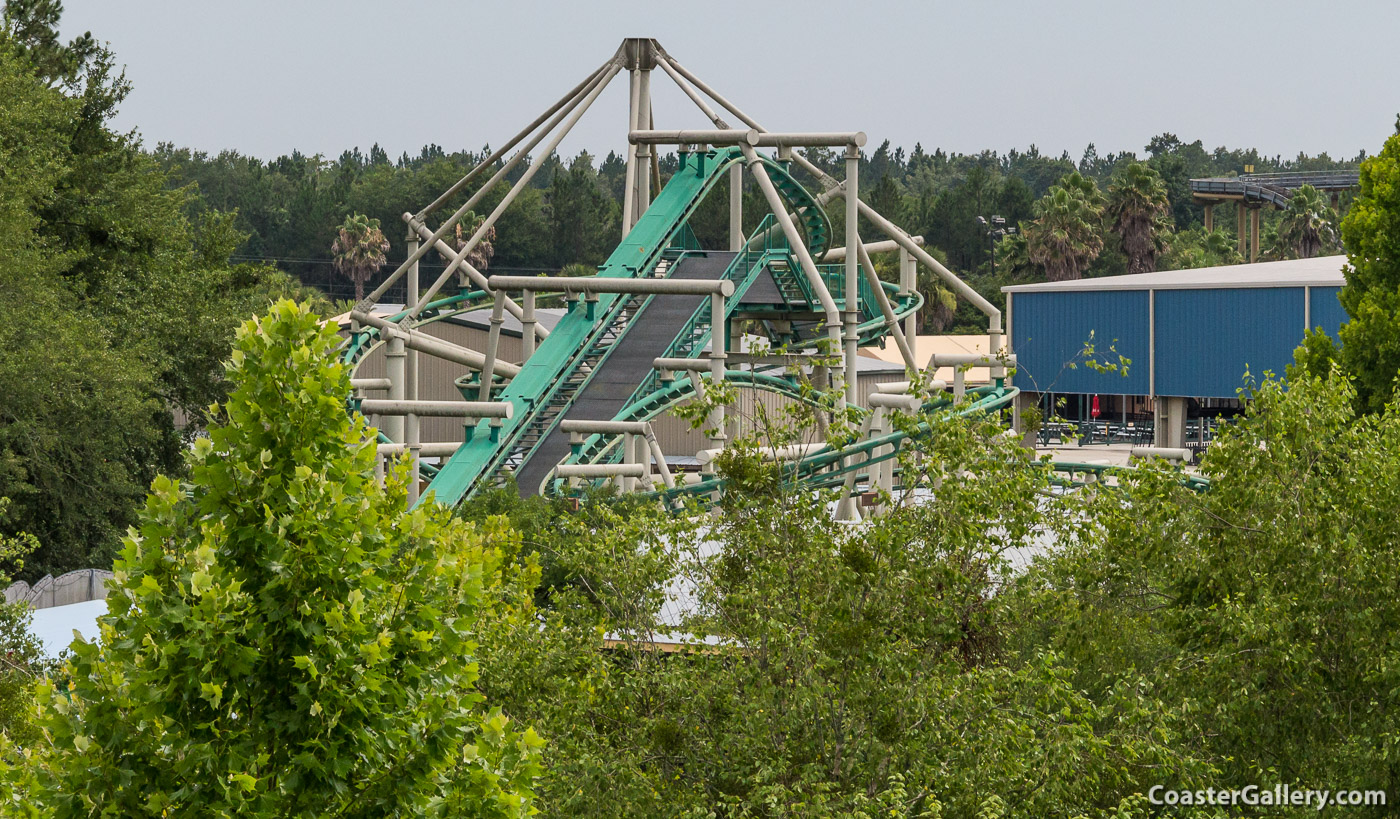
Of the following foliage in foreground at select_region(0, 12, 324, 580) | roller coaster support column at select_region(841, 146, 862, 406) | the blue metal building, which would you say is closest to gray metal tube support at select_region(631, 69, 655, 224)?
roller coaster support column at select_region(841, 146, 862, 406)

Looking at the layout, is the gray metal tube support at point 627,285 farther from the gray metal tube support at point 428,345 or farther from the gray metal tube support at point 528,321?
the gray metal tube support at point 428,345

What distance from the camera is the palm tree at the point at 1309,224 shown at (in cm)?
7100

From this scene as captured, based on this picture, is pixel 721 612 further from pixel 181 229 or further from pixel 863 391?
pixel 863 391

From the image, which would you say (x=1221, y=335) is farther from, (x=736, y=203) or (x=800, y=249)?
(x=800, y=249)

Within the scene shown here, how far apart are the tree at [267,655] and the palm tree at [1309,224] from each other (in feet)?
231

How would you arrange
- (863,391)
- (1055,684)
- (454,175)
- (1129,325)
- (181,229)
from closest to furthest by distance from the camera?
(1055,684), (181,229), (1129,325), (863,391), (454,175)

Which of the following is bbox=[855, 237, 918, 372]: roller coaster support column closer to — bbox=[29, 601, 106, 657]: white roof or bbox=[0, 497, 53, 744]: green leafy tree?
bbox=[29, 601, 106, 657]: white roof

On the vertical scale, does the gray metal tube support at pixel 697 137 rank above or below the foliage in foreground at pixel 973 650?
above

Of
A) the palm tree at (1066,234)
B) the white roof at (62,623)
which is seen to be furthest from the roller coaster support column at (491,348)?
the palm tree at (1066,234)

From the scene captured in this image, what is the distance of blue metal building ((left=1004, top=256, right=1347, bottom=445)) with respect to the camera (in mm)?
43250

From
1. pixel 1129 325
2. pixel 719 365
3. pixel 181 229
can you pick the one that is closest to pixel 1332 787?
pixel 719 365

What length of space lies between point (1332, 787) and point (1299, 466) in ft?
6.89

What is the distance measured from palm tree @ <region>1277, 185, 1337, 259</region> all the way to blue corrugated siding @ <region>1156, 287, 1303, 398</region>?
28.9m

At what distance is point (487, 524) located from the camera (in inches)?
624
